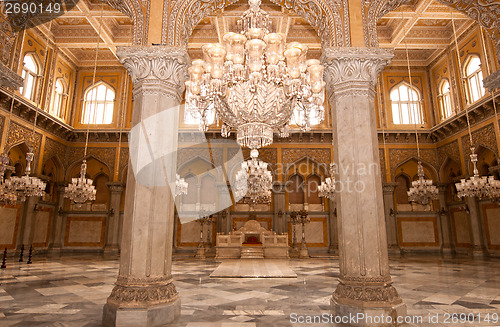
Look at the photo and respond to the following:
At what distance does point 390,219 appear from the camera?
1452cm

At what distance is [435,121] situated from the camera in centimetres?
1486

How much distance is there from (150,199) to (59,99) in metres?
12.9

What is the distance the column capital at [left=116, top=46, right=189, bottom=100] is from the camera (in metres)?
4.52

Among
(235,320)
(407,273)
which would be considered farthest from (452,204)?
(235,320)

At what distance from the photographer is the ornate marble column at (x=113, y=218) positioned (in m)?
14.4

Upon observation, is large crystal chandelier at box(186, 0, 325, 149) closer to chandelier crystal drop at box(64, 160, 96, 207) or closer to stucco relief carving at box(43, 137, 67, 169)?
chandelier crystal drop at box(64, 160, 96, 207)

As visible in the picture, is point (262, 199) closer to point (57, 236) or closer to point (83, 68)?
point (57, 236)

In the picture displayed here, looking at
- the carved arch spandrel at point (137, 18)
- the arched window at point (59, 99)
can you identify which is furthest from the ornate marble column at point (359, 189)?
the arched window at point (59, 99)

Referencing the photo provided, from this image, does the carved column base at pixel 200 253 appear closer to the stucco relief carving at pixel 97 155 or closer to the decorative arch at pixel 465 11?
the stucco relief carving at pixel 97 155

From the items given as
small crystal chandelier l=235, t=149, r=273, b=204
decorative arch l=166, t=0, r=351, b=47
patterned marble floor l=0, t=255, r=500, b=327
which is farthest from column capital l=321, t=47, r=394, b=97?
small crystal chandelier l=235, t=149, r=273, b=204

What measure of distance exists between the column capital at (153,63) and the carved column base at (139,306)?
2.58 m

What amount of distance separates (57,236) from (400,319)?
1485cm

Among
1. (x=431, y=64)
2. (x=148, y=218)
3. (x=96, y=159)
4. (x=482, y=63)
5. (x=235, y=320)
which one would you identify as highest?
(x=431, y=64)

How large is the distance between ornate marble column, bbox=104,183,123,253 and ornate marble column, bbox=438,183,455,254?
14253mm
